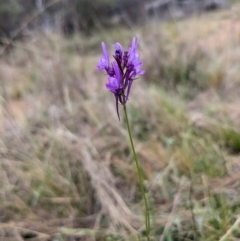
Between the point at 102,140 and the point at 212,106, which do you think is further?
the point at 212,106

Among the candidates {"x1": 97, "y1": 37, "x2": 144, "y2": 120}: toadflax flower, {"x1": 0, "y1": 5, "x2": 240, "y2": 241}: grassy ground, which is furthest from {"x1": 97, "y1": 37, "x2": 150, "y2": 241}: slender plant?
{"x1": 0, "y1": 5, "x2": 240, "y2": 241}: grassy ground

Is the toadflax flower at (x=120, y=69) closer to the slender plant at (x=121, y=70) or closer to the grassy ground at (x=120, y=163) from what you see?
the slender plant at (x=121, y=70)

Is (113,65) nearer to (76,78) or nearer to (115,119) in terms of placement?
(115,119)

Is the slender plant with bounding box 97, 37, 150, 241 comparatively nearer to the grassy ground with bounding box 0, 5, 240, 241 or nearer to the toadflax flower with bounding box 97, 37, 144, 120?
the toadflax flower with bounding box 97, 37, 144, 120

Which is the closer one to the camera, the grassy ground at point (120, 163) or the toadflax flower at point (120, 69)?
the toadflax flower at point (120, 69)

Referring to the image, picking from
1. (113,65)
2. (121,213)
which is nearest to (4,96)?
(121,213)

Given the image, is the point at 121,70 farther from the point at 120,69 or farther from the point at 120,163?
the point at 120,163

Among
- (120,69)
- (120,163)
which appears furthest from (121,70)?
(120,163)

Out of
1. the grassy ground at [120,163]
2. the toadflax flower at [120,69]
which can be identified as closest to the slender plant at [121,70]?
the toadflax flower at [120,69]
